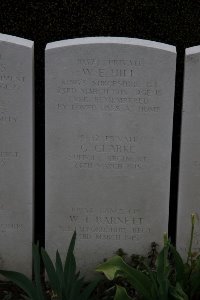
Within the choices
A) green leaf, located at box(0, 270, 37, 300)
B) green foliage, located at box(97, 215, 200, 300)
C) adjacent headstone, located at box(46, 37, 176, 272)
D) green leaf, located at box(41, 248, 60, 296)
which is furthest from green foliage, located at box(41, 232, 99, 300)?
adjacent headstone, located at box(46, 37, 176, 272)

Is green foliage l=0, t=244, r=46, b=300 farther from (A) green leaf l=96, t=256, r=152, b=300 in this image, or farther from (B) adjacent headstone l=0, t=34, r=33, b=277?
(B) adjacent headstone l=0, t=34, r=33, b=277

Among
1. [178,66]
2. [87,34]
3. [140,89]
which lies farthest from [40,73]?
[140,89]

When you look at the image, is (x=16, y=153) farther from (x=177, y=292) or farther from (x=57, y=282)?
(x=177, y=292)

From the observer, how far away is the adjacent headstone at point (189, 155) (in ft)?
13.6

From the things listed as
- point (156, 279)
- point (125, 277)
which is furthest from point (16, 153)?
point (156, 279)

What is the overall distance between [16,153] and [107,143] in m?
0.60

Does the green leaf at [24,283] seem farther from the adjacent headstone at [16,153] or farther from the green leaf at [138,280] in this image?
the adjacent headstone at [16,153]

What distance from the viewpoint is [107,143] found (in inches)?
168

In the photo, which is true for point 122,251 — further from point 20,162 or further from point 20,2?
point 20,2

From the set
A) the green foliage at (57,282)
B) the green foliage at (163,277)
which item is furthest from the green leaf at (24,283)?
the green foliage at (163,277)

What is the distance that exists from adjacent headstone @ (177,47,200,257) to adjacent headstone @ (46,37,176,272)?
106 mm

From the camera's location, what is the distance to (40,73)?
5430mm

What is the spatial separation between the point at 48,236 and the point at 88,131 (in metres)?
0.80

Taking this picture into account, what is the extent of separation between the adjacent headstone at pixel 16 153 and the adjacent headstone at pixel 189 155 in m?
1.01
